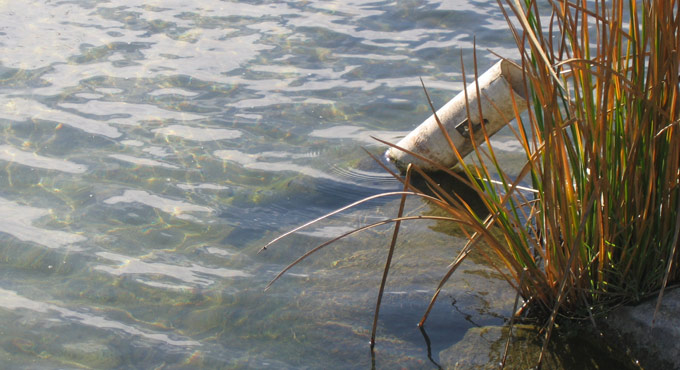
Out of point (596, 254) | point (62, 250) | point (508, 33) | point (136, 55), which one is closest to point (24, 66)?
point (136, 55)

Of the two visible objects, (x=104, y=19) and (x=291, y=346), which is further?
(x=104, y=19)

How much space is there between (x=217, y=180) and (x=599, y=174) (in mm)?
2862

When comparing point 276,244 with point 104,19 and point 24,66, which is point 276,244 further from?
point 104,19

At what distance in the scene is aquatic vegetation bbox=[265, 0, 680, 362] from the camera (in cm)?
248

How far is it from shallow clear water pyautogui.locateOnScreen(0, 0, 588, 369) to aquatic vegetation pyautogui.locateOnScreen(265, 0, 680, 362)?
2.10 feet

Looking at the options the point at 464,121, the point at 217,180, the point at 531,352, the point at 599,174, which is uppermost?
the point at 599,174

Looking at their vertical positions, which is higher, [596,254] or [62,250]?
[596,254]

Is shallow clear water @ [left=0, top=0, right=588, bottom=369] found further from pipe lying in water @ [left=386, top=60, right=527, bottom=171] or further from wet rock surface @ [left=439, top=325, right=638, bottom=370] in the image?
pipe lying in water @ [left=386, top=60, right=527, bottom=171]

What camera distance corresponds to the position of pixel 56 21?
749 cm

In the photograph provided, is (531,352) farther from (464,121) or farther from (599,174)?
(464,121)

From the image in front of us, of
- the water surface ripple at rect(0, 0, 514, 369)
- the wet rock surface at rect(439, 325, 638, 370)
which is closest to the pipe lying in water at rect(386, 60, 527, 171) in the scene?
the water surface ripple at rect(0, 0, 514, 369)

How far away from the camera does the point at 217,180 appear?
4.93 metres

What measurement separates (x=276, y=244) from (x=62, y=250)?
1.22m

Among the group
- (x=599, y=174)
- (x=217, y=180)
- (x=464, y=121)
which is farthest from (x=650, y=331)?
(x=217, y=180)
